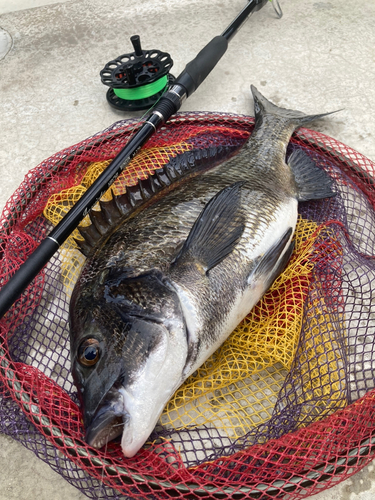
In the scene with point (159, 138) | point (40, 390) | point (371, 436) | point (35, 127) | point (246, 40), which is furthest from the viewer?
point (246, 40)

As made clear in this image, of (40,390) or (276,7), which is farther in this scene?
(276,7)

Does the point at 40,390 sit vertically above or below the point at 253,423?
above

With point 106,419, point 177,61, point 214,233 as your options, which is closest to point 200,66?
point 177,61

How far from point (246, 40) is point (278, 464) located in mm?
3907

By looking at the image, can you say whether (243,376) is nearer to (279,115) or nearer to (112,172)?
(112,172)

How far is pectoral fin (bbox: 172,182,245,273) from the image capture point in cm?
169

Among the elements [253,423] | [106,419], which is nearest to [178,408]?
[253,423]

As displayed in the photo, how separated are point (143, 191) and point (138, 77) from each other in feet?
4.81

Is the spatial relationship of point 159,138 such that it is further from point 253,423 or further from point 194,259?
point 253,423

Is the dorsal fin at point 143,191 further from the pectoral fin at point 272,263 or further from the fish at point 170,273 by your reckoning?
the pectoral fin at point 272,263

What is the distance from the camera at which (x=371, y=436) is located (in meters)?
1.49

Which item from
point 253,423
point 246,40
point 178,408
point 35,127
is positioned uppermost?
point 35,127

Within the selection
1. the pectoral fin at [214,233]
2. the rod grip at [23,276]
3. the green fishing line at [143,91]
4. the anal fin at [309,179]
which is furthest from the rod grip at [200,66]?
the rod grip at [23,276]

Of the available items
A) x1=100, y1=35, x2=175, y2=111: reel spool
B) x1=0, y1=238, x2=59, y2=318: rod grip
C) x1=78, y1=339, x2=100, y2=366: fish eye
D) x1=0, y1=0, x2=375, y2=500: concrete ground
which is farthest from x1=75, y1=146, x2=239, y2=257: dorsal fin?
x1=0, y1=0, x2=375, y2=500: concrete ground
